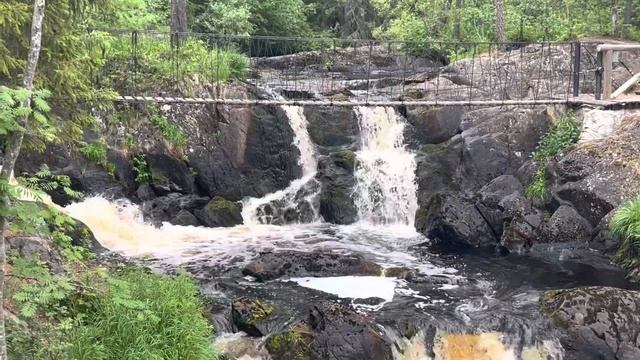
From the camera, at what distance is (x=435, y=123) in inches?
593

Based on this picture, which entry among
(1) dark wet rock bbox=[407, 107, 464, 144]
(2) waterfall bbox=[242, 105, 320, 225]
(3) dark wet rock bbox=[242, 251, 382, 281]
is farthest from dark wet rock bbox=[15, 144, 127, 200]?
(1) dark wet rock bbox=[407, 107, 464, 144]

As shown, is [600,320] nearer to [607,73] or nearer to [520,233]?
[520,233]

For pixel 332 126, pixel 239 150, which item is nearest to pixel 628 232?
pixel 332 126

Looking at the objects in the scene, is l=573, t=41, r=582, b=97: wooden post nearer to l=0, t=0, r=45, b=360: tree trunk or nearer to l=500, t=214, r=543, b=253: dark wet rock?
l=500, t=214, r=543, b=253: dark wet rock

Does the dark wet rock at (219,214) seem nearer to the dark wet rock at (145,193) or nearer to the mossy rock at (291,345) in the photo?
the dark wet rock at (145,193)

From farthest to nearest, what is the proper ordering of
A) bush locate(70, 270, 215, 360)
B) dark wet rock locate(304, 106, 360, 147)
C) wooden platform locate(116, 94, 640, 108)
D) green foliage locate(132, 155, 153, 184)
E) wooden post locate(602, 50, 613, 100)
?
dark wet rock locate(304, 106, 360, 147)
green foliage locate(132, 155, 153, 184)
wooden post locate(602, 50, 613, 100)
wooden platform locate(116, 94, 640, 108)
bush locate(70, 270, 215, 360)

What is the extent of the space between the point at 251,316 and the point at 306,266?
2.45 m

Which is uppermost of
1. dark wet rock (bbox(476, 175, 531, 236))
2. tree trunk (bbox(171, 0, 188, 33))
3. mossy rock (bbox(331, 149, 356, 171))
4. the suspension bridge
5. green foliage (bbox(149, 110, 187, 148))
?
tree trunk (bbox(171, 0, 188, 33))

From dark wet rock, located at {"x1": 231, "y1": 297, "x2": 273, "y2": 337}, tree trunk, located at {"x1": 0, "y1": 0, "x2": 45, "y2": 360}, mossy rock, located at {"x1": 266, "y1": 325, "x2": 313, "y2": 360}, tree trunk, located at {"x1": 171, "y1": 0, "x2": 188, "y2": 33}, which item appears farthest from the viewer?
tree trunk, located at {"x1": 171, "y1": 0, "x2": 188, "y2": 33}

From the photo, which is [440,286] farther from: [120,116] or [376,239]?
[120,116]

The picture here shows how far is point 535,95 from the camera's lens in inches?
550

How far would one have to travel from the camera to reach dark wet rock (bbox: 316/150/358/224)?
45.6 feet

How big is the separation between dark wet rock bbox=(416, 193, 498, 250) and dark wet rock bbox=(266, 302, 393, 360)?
5.06 meters

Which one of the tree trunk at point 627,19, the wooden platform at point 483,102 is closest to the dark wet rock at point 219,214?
the wooden platform at point 483,102
